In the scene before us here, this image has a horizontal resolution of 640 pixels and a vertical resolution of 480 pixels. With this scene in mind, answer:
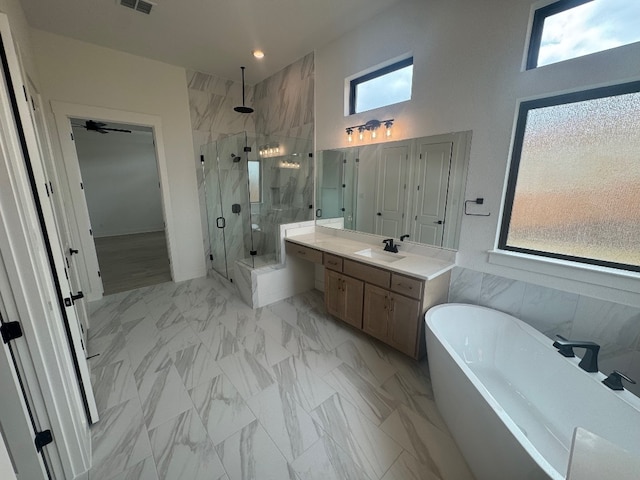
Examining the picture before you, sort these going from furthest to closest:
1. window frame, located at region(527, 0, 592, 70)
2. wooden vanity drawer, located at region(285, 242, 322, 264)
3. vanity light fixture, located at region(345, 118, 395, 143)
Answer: wooden vanity drawer, located at region(285, 242, 322, 264), vanity light fixture, located at region(345, 118, 395, 143), window frame, located at region(527, 0, 592, 70)

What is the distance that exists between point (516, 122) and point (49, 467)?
3.49 meters

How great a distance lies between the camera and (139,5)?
7.77 ft

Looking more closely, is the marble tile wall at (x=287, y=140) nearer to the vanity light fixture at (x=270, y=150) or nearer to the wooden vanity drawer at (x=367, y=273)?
the vanity light fixture at (x=270, y=150)

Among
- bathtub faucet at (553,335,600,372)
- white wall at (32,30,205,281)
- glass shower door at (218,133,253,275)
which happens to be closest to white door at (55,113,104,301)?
white wall at (32,30,205,281)

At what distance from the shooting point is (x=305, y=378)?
2.01 m

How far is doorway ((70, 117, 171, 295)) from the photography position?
248 inches

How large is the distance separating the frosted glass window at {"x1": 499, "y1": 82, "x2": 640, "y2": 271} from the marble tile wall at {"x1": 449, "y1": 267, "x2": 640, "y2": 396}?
28cm

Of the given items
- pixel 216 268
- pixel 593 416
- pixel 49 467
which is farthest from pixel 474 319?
pixel 216 268

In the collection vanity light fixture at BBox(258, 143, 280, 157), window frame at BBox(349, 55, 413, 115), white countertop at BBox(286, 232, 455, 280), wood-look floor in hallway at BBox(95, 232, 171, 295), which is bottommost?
wood-look floor in hallway at BBox(95, 232, 171, 295)

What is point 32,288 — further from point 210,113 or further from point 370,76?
point 210,113

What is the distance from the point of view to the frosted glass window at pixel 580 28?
4.77 ft

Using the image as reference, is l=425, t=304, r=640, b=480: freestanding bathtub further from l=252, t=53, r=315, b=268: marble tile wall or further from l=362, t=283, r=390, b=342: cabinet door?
l=252, t=53, r=315, b=268: marble tile wall

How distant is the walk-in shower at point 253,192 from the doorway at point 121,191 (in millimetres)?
2430

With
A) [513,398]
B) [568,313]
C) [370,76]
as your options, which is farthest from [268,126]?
[513,398]
